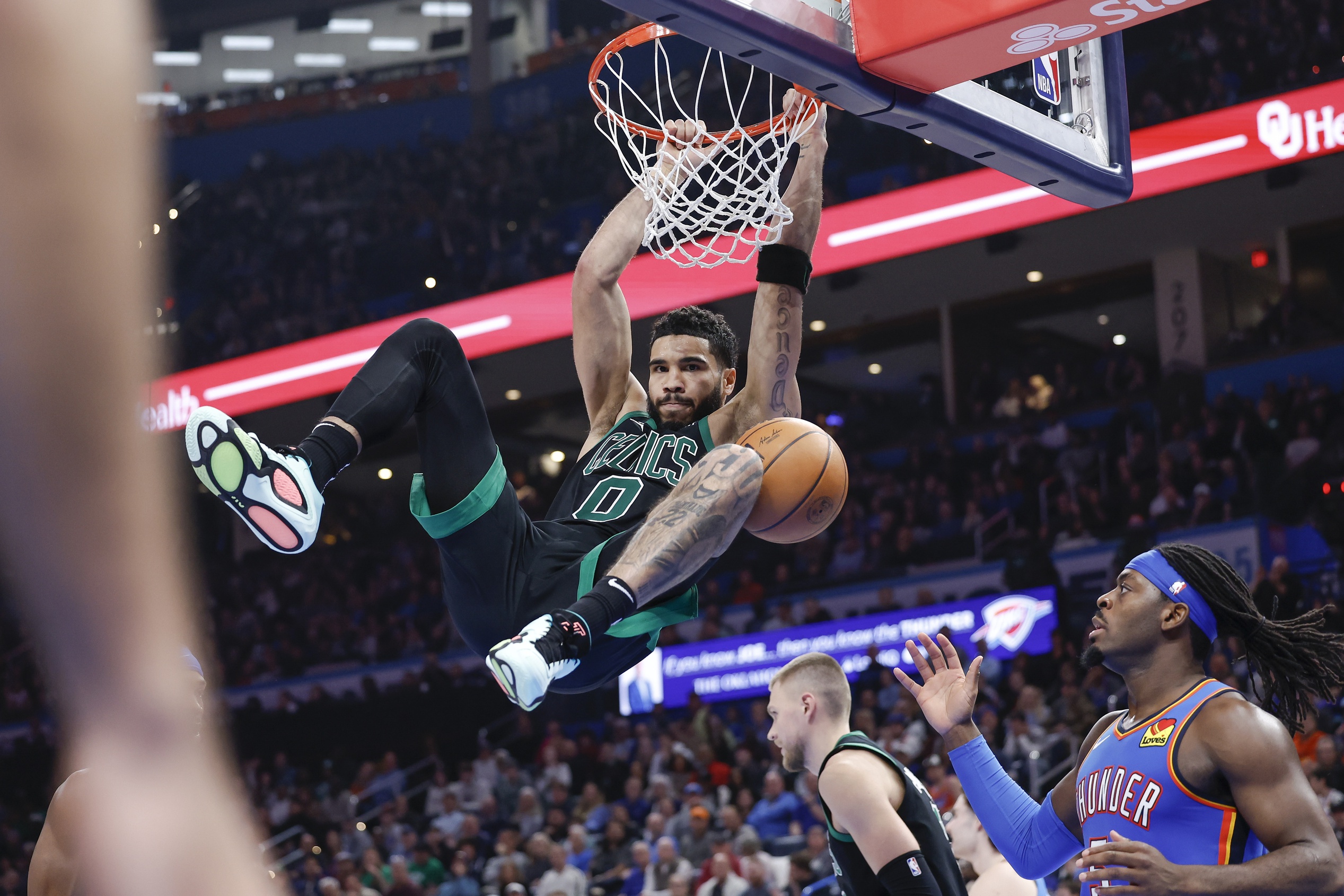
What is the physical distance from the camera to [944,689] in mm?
4457

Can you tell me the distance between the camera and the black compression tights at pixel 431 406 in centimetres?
411

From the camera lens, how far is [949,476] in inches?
711

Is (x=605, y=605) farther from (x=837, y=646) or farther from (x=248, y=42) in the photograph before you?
(x=248, y=42)

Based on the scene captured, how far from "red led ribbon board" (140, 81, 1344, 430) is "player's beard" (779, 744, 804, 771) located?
8317mm

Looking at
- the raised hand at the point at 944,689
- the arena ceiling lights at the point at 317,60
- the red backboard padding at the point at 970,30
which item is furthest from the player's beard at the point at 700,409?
the arena ceiling lights at the point at 317,60

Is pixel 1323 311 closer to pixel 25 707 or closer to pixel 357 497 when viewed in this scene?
pixel 357 497

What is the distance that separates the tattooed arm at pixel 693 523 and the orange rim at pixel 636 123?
1.48 m

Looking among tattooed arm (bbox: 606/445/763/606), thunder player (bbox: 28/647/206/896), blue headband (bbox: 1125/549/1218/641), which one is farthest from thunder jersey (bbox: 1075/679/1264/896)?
thunder player (bbox: 28/647/206/896)

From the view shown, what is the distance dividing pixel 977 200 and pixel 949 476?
A: 14.8 feet

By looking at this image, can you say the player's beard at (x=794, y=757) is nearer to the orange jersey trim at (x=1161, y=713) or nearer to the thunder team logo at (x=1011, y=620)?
the orange jersey trim at (x=1161, y=713)

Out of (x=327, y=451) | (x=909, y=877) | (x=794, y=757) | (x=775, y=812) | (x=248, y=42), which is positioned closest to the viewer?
(x=327, y=451)

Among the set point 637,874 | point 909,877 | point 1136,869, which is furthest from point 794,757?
point 637,874

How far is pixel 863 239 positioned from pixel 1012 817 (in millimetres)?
11694

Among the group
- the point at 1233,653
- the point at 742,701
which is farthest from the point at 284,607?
the point at 1233,653
